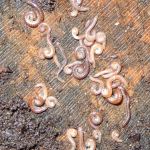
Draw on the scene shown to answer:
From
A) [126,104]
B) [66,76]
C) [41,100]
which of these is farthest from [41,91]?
[126,104]

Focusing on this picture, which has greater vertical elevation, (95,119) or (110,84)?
(110,84)

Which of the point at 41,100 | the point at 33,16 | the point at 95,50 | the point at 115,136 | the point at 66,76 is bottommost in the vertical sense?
the point at 115,136

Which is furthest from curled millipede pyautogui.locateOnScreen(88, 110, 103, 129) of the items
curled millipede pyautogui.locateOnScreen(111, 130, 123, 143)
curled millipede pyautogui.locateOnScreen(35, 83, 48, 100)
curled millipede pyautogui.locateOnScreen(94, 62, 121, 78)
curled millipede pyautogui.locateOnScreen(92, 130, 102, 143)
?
curled millipede pyautogui.locateOnScreen(35, 83, 48, 100)

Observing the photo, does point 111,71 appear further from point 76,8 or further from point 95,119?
point 76,8

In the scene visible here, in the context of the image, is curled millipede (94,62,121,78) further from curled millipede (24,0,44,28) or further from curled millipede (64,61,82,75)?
curled millipede (24,0,44,28)

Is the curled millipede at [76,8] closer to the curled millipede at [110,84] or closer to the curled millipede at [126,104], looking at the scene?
the curled millipede at [110,84]

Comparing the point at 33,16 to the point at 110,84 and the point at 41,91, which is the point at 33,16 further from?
the point at 110,84

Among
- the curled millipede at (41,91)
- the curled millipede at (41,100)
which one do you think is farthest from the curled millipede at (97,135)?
the curled millipede at (41,91)
